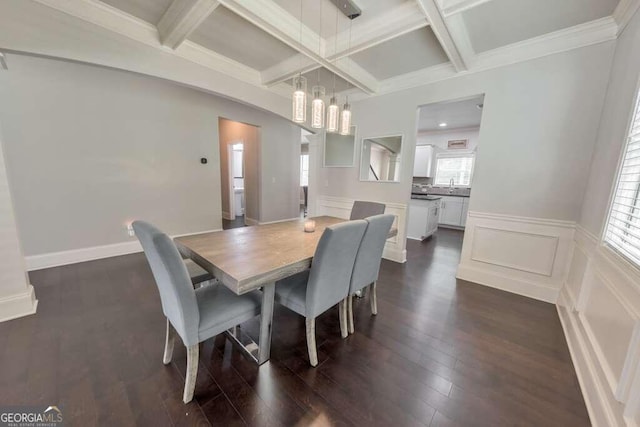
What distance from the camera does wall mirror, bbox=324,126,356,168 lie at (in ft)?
12.4

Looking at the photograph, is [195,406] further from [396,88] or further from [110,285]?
[396,88]

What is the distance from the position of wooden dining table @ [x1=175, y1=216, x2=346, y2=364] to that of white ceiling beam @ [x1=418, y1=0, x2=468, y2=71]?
1.93 metres

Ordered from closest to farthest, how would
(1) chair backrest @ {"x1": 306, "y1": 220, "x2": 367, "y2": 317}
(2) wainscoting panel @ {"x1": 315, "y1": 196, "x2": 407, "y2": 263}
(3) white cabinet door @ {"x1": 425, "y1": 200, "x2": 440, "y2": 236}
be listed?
(1) chair backrest @ {"x1": 306, "y1": 220, "x2": 367, "y2": 317} → (2) wainscoting panel @ {"x1": 315, "y1": 196, "x2": 407, "y2": 263} → (3) white cabinet door @ {"x1": 425, "y1": 200, "x2": 440, "y2": 236}

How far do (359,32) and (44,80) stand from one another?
3524 millimetres

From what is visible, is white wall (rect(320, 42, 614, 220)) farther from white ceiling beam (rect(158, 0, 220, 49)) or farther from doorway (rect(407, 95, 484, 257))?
white ceiling beam (rect(158, 0, 220, 49))

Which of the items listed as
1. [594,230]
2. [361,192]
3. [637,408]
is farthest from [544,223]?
[361,192]

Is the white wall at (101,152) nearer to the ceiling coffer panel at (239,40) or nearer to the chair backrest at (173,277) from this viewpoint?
the ceiling coffer panel at (239,40)

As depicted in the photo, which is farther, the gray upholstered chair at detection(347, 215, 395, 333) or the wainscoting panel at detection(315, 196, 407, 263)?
the wainscoting panel at detection(315, 196, 407, 263)

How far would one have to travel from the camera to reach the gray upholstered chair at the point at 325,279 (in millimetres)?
1325

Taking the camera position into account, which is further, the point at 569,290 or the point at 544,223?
the point at 544,223

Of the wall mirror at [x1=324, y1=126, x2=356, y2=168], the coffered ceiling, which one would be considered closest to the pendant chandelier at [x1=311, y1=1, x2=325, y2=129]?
the coffered ceiling

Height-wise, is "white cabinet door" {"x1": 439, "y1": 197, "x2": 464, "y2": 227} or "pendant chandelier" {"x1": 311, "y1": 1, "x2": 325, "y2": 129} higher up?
"pendant chandelier" {"x1": 311, "y1": 1, "x2": 325, "y2": 129}

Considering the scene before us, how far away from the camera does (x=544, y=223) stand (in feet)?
7.79

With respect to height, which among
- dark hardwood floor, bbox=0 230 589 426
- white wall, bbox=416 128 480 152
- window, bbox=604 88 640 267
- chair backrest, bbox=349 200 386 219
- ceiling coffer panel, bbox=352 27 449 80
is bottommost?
dark hardwood floor, bbox=0 230 589 426
